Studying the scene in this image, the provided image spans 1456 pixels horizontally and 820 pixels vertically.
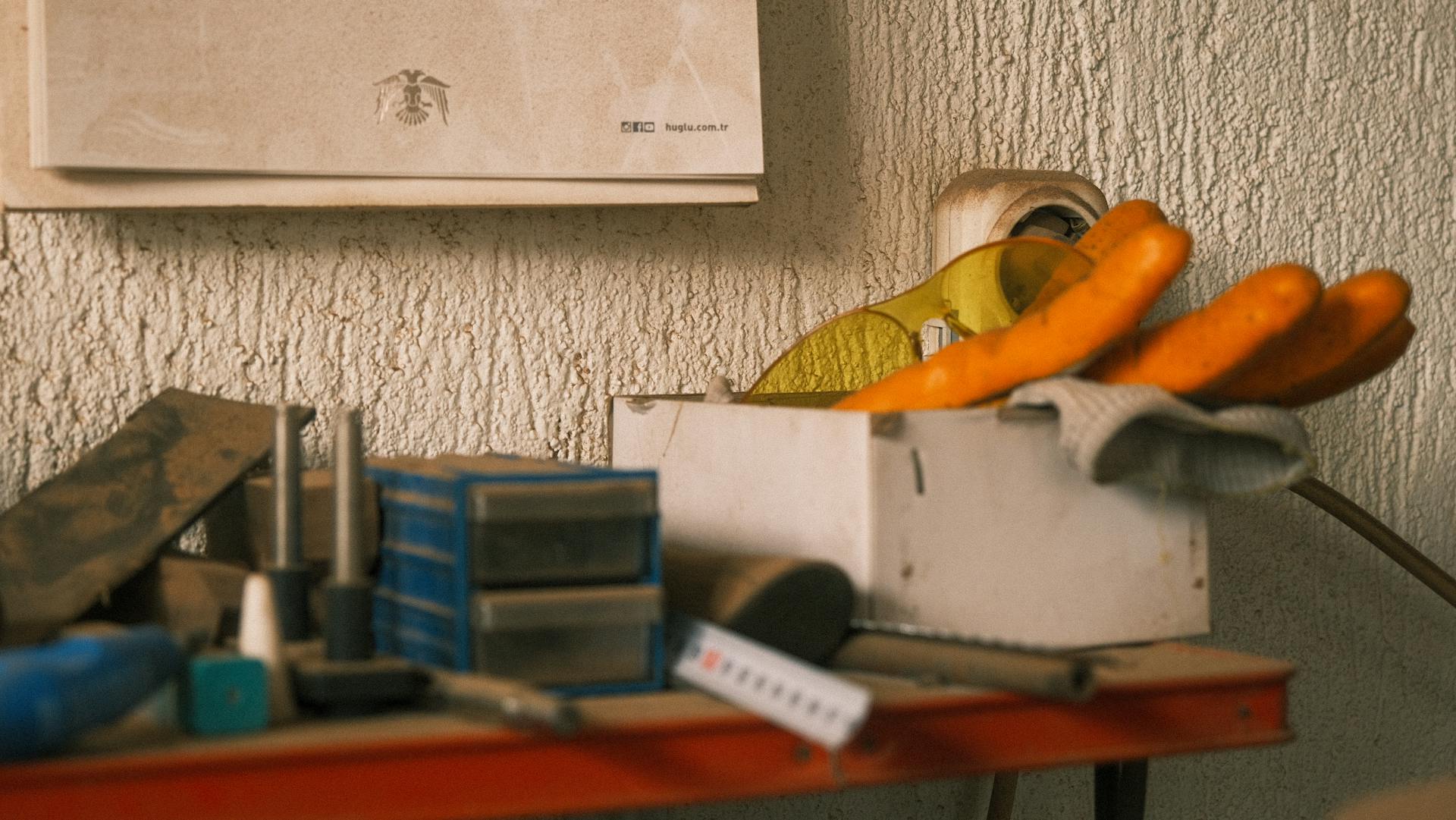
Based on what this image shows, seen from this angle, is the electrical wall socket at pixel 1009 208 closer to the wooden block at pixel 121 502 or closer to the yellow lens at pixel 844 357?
the yellow lens at pixel 844 357

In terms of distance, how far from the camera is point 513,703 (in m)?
0.51

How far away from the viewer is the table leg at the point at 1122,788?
2.55 ft

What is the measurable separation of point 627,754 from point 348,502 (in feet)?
0.55

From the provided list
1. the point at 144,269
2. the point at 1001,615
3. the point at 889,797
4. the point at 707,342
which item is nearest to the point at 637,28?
the point at 707,342

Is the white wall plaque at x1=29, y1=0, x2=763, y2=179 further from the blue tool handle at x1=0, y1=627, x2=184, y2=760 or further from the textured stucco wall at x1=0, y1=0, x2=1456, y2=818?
the blue tool handle at x1=0, y1=627, x2=184, y2=760

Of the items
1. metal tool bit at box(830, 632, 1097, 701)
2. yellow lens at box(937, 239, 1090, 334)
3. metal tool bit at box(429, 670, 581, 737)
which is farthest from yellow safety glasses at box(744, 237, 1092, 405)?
metal tool bit at box(429, 670, 581, 737)

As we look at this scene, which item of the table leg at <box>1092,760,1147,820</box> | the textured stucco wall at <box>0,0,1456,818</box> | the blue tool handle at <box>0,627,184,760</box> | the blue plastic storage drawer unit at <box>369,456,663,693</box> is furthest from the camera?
the textured stucco wall at <box>0,0,1456,818</box>

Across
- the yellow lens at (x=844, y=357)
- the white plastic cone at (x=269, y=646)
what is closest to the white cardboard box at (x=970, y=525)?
the yellow lens at (x=844, y=357)

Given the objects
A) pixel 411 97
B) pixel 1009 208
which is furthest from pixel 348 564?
pixel 1009 208

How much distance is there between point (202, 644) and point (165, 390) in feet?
0.92

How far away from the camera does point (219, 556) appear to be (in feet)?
2.62

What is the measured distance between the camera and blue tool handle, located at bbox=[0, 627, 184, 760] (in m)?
0.46

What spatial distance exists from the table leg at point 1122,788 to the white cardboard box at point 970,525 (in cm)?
10

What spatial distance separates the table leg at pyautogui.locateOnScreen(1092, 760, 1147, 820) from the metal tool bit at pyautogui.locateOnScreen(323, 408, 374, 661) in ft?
1.46
